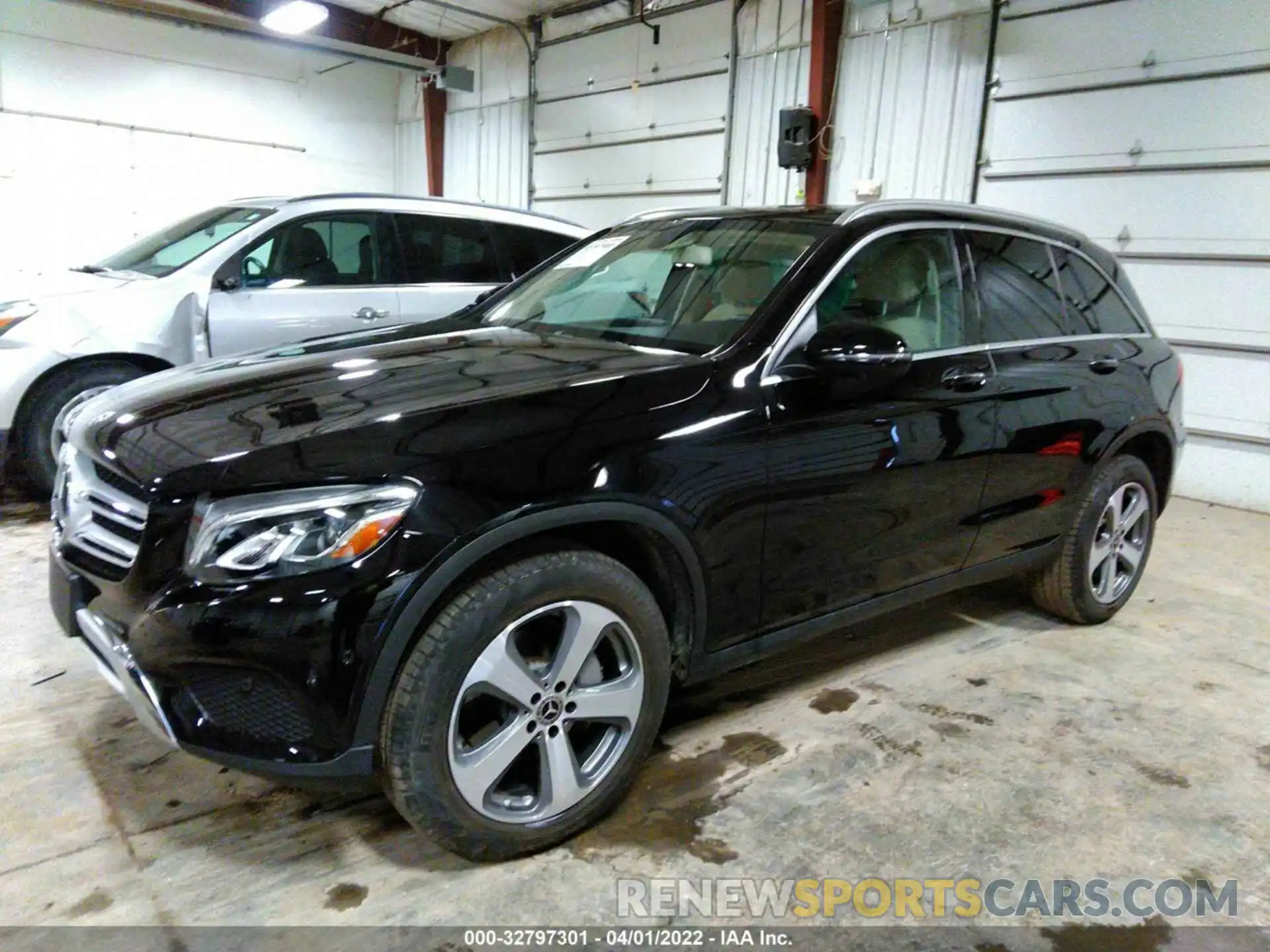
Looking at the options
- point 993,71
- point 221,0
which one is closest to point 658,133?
point 993,71

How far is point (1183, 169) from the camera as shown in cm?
590

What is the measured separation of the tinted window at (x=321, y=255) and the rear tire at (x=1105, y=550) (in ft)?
12.7

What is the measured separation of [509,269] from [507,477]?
406 centimetres

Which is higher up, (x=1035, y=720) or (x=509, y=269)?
(x=509, y=269)

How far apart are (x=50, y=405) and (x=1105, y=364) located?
470cm

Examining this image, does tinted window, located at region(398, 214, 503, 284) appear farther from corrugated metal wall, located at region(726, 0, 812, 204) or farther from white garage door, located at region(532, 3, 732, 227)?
white garage door, located at region(532, 3, 732, 227)

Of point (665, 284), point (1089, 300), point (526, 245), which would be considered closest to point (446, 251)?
point (526, 245)

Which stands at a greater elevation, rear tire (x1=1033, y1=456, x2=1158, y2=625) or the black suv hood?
the black suv hood

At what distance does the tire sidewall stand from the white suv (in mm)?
3504

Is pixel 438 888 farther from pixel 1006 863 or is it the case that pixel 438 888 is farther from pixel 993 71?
pixel 993 71

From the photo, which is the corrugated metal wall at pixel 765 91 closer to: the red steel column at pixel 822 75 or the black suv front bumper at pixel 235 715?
the red steel column at pixel 822 75

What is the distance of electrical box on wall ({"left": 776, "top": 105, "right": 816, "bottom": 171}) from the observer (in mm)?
7523

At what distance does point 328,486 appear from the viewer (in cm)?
169

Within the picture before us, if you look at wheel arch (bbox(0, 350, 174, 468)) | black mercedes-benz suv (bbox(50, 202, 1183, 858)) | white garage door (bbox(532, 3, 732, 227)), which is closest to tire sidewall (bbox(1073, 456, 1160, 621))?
black mercedes-benz suv (bbox(50, 202, 1183, 858))
